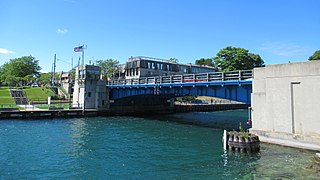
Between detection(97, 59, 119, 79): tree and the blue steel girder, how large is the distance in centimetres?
4044

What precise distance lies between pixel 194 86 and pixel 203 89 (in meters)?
1.44

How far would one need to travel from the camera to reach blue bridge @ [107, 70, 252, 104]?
31505mm

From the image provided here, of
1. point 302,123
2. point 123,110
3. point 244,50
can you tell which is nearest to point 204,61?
point 244,50

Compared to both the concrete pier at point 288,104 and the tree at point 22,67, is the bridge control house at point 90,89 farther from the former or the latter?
the tree at point 22,67

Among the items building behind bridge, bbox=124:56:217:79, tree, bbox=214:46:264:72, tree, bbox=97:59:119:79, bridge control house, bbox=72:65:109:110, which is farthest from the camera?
tree, bbox=97:59:119:79

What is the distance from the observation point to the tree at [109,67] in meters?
96.5

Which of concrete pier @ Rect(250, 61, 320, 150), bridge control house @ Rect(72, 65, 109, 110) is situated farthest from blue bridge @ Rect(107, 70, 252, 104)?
concrete pier @ Rect(250, 61, 320, 150)

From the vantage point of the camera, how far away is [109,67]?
10094 cm

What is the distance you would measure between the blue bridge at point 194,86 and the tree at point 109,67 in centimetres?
3557

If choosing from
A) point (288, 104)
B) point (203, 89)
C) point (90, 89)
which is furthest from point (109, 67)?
point (288, 104)

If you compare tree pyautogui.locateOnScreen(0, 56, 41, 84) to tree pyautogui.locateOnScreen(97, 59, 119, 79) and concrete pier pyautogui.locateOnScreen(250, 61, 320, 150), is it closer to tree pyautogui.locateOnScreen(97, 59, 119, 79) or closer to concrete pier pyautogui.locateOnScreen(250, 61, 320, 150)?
tree pyautogui.locateOnScreen(97, 59, 119, 79)

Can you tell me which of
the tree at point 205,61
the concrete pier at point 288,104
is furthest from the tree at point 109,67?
the concrete pier at point 288,104

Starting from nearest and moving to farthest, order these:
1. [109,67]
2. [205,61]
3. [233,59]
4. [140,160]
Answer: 1. [140,160]
2. [233,59]
3. [109,67]
4. [205,61]

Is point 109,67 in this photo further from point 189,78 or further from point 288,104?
point 288,104
